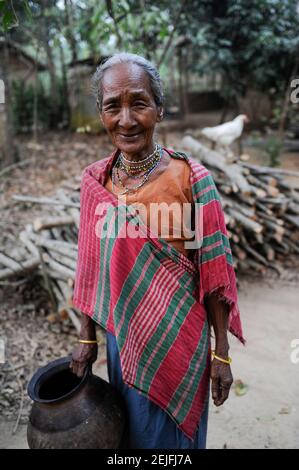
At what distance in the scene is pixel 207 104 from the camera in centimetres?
1450

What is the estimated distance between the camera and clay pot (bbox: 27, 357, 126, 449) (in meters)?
1.53

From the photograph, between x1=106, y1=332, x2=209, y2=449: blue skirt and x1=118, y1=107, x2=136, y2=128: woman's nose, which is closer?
x1=118, y1=107, x2=136, y2=128: woman's nose

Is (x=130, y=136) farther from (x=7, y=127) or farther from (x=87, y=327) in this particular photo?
(x=7, y=127)

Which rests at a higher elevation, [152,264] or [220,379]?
[152,264]

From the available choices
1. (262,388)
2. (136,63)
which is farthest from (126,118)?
(262,388)

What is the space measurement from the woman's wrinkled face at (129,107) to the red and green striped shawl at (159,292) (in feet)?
0.65

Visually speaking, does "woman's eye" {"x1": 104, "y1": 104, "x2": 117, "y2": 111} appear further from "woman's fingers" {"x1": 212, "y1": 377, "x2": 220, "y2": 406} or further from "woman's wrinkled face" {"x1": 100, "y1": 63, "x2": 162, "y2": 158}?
"woman's fingers" {"x1": 212, "y1": 377, "x2": 220, "y2": 406}

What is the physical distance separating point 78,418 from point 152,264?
27.2 inches

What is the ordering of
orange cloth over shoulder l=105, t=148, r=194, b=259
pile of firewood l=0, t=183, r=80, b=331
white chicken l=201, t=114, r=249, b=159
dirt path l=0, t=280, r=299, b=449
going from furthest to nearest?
1. white chicken l=201, t=114, r=249, b=159
2. pile of firewood l=0, t=183, r=80, b=331
3. dirt path l=0, t=280, r=299, b=449
4. orange cloth over shoulder l=105, t=148, r=194, b=259

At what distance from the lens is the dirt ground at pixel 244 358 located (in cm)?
254

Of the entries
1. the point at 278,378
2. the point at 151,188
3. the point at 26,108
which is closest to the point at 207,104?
the point at 26,108

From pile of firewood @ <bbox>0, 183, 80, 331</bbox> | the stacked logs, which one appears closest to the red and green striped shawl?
pile of firewood @ <bbox>0, 183, 80, 331</bbox>

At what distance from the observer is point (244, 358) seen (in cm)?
323

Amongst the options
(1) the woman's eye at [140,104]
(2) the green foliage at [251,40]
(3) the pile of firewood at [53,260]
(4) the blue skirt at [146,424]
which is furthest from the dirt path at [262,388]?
(2) the green foliage at [251,40]
